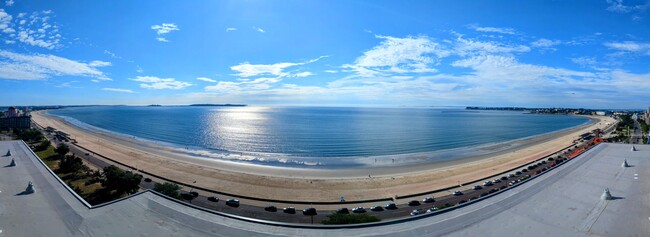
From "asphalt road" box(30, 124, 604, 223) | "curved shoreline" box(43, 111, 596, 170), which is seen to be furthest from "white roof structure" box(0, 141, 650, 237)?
"curved shoreline" box(43, 111, 596, 170)

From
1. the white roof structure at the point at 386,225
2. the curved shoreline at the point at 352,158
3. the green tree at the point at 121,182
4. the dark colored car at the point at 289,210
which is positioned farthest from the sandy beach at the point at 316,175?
the white roof structure at the point at 386,225

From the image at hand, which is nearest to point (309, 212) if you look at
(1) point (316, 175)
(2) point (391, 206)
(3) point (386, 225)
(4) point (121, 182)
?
(2) point (391, 206)

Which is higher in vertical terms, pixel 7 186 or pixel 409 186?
pixel 7 186

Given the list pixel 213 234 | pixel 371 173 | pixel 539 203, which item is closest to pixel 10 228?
pixel 213 234

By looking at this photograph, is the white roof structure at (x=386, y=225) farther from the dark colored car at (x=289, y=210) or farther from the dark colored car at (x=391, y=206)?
the dark colored car at (x=289, y=210)

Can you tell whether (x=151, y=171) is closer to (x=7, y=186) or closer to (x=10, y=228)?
(x=7, y=186)

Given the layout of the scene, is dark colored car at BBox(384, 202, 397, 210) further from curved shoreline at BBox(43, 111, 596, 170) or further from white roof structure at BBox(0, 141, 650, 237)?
curved shoreline at BBox(43, 111, 596, 170)
